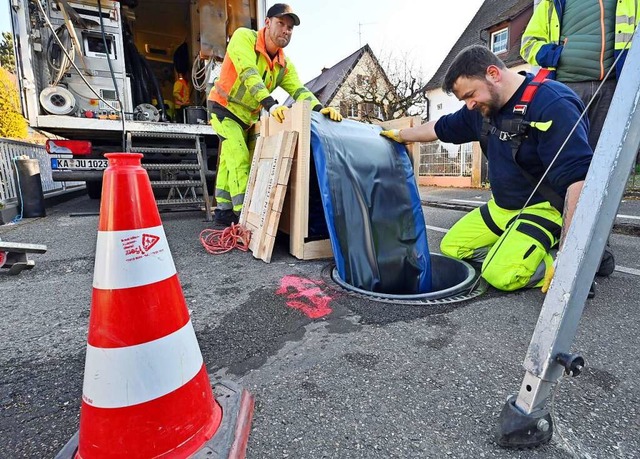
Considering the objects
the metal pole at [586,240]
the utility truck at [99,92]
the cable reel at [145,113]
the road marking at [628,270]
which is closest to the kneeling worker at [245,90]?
the utility truck at [99,92]

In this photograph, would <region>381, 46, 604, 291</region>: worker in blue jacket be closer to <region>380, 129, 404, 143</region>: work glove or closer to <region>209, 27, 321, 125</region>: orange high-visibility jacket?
<region>380, 129, 404, 143</region>: work glove

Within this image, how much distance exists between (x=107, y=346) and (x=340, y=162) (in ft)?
6.36

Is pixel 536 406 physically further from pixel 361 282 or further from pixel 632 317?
pixel 361 282

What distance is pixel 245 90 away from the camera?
3467 mm

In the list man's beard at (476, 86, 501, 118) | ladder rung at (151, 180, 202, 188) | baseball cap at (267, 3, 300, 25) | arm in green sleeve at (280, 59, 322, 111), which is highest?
baseball cap at (267, 3, 300, 25)

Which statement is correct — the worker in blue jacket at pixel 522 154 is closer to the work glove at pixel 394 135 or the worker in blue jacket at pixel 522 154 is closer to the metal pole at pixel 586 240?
the work glove at pixel 394 135

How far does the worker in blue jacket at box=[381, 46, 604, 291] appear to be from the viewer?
1796 mm

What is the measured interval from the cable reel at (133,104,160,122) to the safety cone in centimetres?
501

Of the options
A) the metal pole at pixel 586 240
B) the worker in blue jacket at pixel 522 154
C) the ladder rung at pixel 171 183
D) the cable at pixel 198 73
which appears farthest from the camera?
the cable at pixel 198 73

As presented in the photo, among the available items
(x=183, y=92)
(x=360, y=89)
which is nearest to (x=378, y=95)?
(x=360, y=89)

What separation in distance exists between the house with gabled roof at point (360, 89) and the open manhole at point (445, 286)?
19.3 meters

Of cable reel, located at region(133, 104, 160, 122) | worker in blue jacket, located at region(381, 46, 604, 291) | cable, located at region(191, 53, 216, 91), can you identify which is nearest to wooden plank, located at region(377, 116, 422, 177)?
worker in blue jacket, located at region(381, 46, 604, 291)

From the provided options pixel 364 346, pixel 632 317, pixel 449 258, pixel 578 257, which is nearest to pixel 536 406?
pixel 578 257

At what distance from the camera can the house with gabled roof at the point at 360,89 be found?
21.3 m
